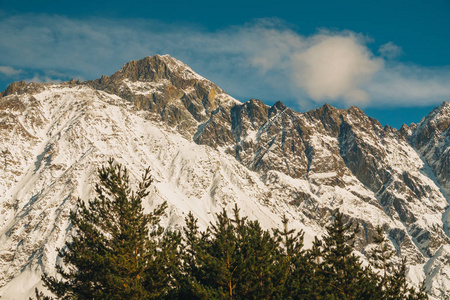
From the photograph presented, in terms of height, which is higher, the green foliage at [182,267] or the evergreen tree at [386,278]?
the evergreen tree at [386,278]

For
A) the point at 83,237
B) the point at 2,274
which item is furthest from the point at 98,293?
the point at 2,274

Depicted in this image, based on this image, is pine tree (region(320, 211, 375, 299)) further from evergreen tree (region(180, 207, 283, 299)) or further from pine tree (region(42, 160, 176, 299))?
pine tree (region(42, 160, 176, 299))

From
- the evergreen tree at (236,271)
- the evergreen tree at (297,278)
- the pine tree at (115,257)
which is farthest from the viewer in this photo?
the evergreen tree at (297,278)

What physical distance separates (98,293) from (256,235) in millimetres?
12256

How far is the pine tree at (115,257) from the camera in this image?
1129 inches

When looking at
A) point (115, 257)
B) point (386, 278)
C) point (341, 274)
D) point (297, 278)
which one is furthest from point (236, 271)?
point (386, 278)

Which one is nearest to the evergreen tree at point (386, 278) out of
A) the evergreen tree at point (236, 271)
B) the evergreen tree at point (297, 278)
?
the evergreen tree at point (297, 278)

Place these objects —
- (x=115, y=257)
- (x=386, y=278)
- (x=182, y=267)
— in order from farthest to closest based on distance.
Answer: (x=386, y=278) → (x=182, y=267) → (x=115, y=257)

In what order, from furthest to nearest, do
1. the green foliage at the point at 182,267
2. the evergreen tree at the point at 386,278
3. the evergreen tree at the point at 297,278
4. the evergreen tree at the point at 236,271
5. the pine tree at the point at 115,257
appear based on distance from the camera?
the evergreen tree at the point at 386,278
the evergreen tree at the point at 297,278
the pine tree at the point at 115,257
the green foliage at the point at 182,267
the evergreen tree at the point at 236,271

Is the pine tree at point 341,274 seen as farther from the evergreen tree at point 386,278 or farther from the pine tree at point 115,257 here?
the pine tree at point 115,257

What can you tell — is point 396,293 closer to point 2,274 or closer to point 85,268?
point 85,268

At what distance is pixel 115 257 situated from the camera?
28250mm

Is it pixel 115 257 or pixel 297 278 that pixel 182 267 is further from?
pixel 297 278

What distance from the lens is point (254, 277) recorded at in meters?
28.4
